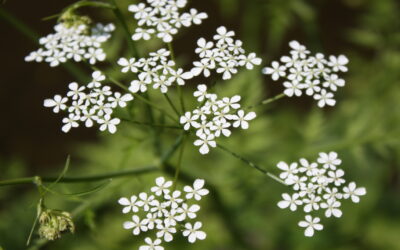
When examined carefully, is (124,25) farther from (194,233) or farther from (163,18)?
(194,233)

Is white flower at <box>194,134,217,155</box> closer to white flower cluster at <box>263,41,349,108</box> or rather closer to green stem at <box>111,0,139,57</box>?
white flower cluster at <box>263,41,349,108</box>

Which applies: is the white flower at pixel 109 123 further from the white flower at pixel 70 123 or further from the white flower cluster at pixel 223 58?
the white flower cluster at pixel 223 58

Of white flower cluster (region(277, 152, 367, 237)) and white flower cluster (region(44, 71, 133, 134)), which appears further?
white flower cluster (region(44, 71, 133, 134))

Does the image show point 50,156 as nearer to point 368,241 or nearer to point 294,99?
point 294,99

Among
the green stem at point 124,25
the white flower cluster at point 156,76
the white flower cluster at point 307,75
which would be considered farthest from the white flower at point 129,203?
the white flower cluster at point 307,75

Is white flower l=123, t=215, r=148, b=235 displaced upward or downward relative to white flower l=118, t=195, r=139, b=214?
downward

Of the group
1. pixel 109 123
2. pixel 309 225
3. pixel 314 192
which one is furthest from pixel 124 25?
pixel 309 225

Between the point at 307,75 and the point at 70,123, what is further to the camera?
the point at 307,75

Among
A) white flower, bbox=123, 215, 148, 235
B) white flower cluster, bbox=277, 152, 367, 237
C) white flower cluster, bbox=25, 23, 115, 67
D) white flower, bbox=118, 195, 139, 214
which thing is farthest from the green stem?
white flower cluster, bbox=277, 152, 367, 237
